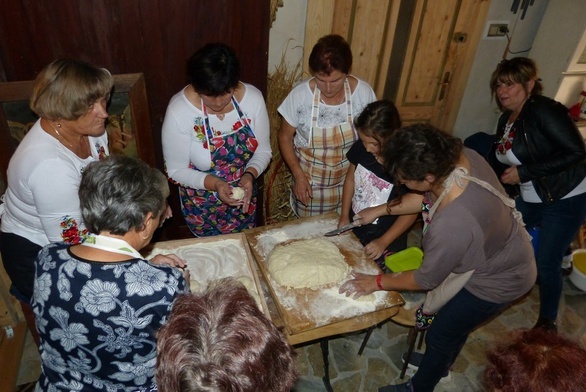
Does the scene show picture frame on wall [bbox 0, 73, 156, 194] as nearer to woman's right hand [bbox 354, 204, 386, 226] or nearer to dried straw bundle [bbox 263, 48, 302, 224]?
dried straw bundle [bbox 263, 48, 302, 224]

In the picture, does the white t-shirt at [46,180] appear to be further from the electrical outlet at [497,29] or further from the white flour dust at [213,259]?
the electrical outlet at [497,29]

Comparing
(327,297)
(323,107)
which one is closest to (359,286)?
(327,297)

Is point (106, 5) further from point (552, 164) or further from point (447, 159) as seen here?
point (552, 164)

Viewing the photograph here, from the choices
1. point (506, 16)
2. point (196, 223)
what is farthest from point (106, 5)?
point (506, 16)

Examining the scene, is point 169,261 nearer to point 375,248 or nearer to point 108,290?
point 108,290

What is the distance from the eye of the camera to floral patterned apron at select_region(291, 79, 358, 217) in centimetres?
279

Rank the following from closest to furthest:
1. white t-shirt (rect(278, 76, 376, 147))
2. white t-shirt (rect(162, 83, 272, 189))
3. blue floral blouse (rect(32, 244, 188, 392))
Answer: blue floral blouse (rect(32, 244, 188, 392))
white t-shirt (rect(162, 83, 272, 189))
white t-shirt (rect(278, 76, 376, 147))

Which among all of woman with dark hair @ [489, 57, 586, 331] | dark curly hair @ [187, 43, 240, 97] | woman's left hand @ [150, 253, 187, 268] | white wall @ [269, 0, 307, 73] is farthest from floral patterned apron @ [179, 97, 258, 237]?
woman with dark hair @ [489, 57, 586, 331]

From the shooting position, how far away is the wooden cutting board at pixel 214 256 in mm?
2172

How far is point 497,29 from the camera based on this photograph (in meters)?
4.31

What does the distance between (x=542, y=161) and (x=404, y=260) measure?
120cm

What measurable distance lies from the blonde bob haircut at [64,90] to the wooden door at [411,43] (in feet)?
7.57

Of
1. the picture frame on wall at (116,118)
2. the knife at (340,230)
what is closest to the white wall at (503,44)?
the picture frame on wall at (116,118)

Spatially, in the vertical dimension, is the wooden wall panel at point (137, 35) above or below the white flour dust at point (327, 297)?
above
